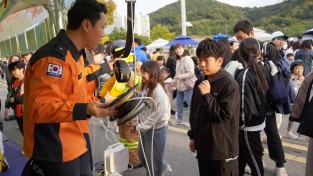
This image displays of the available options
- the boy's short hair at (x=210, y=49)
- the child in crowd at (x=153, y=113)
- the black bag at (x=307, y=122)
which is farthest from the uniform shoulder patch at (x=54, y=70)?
the black bag at (x=307, y=122)

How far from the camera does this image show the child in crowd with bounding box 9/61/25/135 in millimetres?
4922

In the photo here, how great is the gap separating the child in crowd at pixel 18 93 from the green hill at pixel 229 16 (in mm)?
50817

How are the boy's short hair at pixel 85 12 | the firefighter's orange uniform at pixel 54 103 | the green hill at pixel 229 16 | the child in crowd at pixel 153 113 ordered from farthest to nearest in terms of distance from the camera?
the green hill at pixel 229 16
the child in crowd at pixel 153 113
the boy's short hair at pixel 85 12
the firefighter's orange uniform at pixel 54 103

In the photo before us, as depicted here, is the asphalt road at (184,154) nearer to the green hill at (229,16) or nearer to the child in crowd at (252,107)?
the child in crowd at (252,107)

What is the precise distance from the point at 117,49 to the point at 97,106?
90 centimetres

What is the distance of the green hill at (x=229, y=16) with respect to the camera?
58.1 m

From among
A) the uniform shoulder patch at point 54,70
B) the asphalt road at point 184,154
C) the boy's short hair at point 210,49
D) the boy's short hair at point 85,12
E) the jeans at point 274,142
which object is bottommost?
the asphalt road at point 184,154

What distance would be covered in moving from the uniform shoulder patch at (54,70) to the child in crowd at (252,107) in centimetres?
186

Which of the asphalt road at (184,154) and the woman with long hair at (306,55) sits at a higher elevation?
the woman with long hair at (306,55)

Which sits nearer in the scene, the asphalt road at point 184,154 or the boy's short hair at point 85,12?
the boy's short hair at point 85,12

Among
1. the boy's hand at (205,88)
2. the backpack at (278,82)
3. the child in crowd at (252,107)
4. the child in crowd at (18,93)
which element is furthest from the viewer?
the child in crowd at (18,93)

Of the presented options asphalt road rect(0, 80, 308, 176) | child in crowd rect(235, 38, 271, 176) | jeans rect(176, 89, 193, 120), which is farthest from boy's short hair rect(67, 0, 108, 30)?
jeans rect(176, 89, 193, 120)

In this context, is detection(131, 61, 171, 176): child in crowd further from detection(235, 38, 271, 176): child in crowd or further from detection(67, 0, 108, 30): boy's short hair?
detection(67, 0, 108, 30): boy's short hair

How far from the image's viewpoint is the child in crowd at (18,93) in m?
4.92
